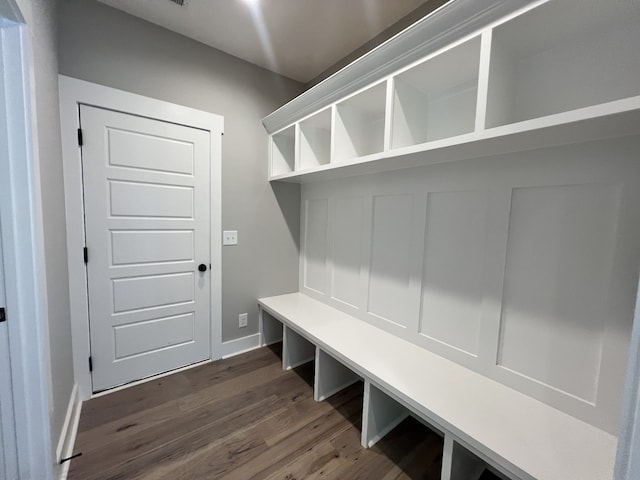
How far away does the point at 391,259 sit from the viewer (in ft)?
6.06

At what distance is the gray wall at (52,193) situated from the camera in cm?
114

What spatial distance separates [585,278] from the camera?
42.3 inches

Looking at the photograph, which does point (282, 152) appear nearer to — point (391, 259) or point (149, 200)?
point (149, 200)

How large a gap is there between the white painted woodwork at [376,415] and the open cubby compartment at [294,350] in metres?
0.89

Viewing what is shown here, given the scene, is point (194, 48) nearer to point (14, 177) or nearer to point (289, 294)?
point (14, 177)

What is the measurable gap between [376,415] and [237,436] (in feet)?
2.80

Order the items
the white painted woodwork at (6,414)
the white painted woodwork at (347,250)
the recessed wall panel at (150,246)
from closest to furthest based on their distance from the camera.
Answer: the white painted woodwork at (6,414) → the recessed wall panel at (150,246) → the white painted woodwork at (347,250)

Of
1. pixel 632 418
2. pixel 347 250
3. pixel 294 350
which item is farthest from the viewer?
pixel 294 350

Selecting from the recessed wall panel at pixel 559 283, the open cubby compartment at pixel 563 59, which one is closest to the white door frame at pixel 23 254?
the open cubby compartment at pixel 563 59

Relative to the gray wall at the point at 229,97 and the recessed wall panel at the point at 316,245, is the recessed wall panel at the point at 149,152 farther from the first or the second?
the recessed wall panel at the point at 316,245

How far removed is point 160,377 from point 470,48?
292 centimetres

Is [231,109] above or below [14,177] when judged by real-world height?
above

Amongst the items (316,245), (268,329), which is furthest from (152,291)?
(316,245)

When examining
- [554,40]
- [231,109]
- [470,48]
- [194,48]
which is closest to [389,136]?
[470,48]
